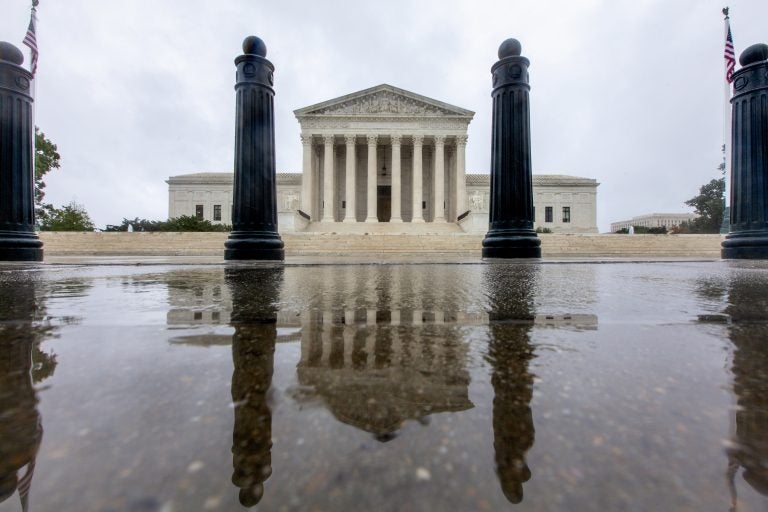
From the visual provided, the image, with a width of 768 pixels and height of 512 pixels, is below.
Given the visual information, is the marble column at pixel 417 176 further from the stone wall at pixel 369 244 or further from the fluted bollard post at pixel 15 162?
the fluted bollard post at pixel 15 162

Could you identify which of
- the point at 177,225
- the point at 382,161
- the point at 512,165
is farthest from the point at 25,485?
the point at 382,161

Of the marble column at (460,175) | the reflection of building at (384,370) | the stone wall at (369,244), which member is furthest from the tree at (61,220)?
the reflection of building at (384,370)

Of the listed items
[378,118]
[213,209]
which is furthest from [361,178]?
[213,209]

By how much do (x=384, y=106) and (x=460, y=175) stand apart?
910cm

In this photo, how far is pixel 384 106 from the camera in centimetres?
3716

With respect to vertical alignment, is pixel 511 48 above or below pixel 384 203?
below

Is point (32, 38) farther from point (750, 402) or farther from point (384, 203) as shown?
point (384, 203)

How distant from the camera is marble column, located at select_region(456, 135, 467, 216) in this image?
37.4 m

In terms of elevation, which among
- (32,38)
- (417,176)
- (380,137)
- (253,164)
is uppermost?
(380,137)

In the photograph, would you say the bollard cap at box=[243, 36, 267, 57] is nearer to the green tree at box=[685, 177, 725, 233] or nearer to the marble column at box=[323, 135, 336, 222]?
the marble column at box=[323, 135, 336, 222]

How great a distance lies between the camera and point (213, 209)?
158 feet

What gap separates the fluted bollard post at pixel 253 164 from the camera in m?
6.23

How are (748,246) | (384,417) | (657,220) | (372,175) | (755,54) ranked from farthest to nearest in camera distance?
(657,220) < (372,175) < (748,246) < (755,54) < (384,417)

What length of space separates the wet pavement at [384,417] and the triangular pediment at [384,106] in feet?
124
